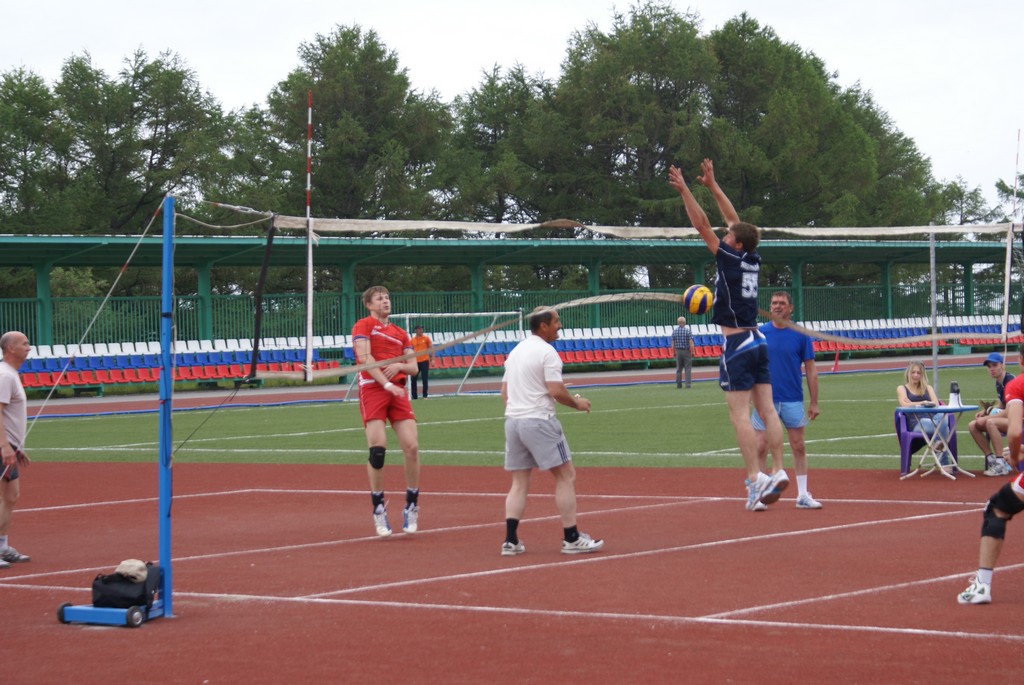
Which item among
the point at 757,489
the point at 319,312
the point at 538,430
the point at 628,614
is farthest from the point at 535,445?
the point at 319,312

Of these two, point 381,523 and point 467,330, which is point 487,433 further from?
point 467,330

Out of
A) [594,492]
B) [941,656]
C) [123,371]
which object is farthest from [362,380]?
[123,371]

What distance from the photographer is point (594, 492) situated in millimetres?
15742

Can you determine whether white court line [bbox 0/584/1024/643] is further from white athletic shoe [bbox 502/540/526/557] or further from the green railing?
the green railing

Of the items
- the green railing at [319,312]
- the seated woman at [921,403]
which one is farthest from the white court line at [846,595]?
the green railing at [319,312]

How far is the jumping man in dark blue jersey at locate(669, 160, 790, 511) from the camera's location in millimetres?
10898

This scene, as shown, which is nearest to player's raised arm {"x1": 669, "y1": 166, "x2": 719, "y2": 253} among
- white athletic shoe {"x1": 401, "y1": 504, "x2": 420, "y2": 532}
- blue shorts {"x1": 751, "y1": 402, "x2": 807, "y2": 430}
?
blue shorts {"x1": 751, "y1": 402, "x2": 807, "y2": 430}

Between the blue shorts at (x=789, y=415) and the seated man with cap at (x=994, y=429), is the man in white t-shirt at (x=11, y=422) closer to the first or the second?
the blue shorts at (x=789, y=415)

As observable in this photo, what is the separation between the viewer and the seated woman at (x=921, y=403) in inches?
647

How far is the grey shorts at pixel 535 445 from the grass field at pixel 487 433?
14.6 ft

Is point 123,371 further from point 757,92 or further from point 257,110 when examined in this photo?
point 757,92

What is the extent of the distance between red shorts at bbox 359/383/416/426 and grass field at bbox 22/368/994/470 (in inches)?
99.3

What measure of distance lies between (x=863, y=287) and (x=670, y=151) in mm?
16232

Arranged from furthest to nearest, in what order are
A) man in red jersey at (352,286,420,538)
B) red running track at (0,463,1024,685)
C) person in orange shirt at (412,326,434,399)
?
person in orange shirt at (412,326,434,399) < man in red jersey at (352,286,420,538) < red running track at (0,463,1024,685)
